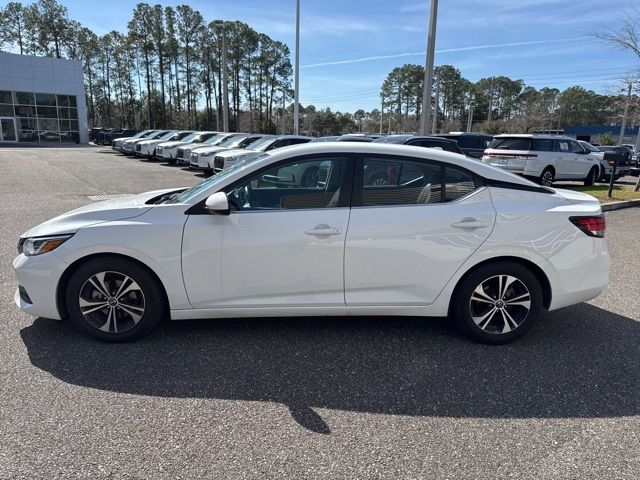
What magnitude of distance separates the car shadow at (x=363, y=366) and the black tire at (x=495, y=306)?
0.13 m

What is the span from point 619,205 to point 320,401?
11.8 meters

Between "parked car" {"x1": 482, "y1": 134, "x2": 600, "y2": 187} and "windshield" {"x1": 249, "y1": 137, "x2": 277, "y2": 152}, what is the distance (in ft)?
23.8

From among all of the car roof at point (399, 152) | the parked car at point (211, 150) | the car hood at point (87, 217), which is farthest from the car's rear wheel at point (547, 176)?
the car hood at point (87, 217)

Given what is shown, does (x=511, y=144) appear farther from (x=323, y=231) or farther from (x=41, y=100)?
(x=41, y=100)

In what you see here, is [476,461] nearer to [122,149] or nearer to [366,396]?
[366,396]

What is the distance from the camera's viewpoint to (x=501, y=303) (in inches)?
150

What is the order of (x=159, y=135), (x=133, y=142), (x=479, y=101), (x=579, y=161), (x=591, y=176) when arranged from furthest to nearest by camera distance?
(x=479, y=101) < (x=159, y=135) < (x=133, y=142) < (x=591, y=176) < (x=579, y=161)

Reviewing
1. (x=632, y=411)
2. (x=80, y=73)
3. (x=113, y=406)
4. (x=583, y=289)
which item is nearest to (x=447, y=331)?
(x=583, y=289)

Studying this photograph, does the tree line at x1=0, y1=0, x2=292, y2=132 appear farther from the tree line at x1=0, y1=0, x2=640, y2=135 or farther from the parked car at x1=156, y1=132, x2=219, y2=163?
the parked car at x1=156, y1=132, x2=219, y2=163

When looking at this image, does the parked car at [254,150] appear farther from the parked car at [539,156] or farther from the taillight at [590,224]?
the taillight at [590,224]

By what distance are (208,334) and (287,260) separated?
1039 mm

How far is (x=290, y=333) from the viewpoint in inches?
157

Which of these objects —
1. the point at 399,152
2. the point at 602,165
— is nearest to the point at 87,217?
the point at 399,152

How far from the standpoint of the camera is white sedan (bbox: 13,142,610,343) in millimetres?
3559
